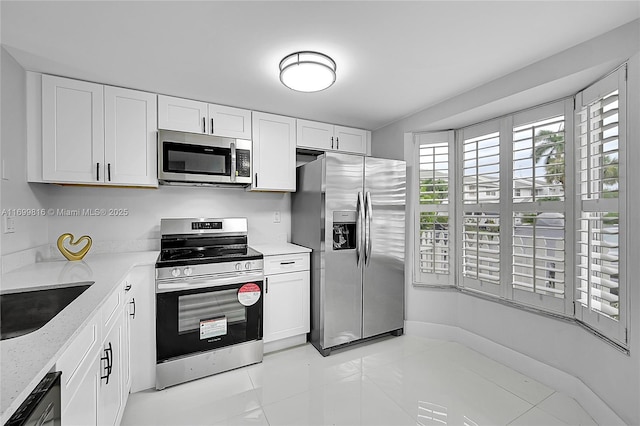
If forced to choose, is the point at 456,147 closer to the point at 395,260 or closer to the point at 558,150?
the point at 558,150

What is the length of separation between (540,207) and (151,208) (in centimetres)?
332

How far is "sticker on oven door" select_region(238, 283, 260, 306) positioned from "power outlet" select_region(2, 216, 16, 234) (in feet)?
4.95

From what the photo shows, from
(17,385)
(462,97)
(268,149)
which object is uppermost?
(462,97)

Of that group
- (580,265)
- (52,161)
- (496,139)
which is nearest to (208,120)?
(52,161)

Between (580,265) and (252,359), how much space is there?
2.54m

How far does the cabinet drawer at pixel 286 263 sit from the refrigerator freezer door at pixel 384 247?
600 millimetres

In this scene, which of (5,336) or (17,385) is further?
(5,336)

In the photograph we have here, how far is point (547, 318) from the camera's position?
223cm

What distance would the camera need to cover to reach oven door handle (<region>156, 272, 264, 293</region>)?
2.13m

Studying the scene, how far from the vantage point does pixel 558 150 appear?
217cm

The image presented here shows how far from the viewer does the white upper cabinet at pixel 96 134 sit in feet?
6.91

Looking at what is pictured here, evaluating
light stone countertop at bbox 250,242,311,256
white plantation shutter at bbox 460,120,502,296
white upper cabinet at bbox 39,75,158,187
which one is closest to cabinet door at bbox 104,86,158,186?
white upper cabinet at bbox 39,75,158,187

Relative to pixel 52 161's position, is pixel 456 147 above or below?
above

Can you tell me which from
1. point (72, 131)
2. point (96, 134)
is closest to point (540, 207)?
point (96, 134)
